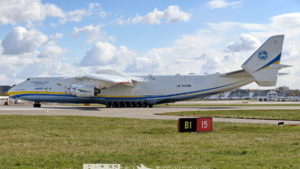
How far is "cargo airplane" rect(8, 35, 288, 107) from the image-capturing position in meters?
40.1

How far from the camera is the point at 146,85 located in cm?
4550

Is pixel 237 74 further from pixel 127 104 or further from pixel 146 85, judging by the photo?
pixel 127 104

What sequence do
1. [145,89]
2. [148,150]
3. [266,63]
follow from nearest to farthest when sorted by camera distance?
1. [148,150]
2. [266,63]
3. [145,89]

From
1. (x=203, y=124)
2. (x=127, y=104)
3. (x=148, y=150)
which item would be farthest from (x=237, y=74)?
(x=148, y=150)

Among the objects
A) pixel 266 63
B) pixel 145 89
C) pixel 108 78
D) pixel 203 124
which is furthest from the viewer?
pixel 145 89

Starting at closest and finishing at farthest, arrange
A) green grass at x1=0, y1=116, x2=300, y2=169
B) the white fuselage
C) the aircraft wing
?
green grass at x1=0, y1=116, x2=300, y2=169 → the aircraft wing → the white fuselage

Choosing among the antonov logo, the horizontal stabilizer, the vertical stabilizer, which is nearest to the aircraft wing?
the horizontal stabilizer

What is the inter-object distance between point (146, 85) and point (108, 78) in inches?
193

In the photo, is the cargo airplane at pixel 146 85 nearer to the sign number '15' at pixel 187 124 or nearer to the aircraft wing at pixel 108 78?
the aircraft wing at pixel 108 78

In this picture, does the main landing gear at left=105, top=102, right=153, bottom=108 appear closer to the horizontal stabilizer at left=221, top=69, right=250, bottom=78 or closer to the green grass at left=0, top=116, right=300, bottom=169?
the horizontal stabilizer at left=221, top=69, right=250, bottom=78

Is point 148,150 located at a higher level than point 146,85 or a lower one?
lower

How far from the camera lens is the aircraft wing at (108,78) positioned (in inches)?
1689

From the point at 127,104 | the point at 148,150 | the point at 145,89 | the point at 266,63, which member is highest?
the point at 266,63

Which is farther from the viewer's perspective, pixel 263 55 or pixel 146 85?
pixel 146 85
